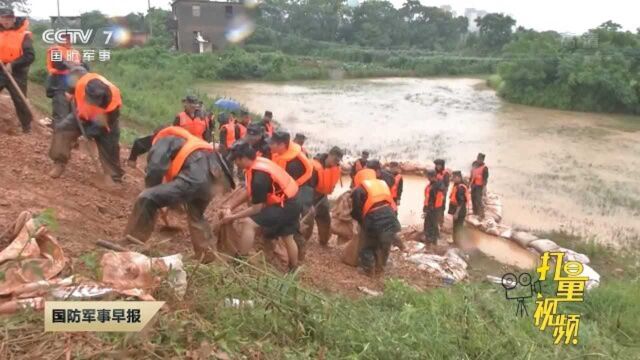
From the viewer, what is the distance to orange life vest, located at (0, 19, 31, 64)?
6.03 m

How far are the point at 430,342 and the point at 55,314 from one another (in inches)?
88.9

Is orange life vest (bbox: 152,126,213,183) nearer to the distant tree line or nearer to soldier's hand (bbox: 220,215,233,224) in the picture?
soldier's hand (bbox: 220,215,233,224)

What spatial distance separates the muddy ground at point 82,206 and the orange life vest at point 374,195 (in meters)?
0.74

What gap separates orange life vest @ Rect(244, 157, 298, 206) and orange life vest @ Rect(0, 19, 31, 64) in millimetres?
3122

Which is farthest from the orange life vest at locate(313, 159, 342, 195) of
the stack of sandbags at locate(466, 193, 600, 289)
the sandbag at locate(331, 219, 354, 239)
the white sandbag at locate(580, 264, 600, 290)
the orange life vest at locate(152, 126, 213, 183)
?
the stack of sandbags at locate(466, 193, 600, 289)

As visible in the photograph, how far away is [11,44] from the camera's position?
6.04 metres

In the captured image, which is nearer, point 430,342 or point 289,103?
point 430,342

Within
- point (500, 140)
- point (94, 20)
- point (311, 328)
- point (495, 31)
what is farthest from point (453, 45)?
point (311, 328)

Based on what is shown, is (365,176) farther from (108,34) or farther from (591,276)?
(108,34)

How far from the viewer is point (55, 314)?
2266 millimetres

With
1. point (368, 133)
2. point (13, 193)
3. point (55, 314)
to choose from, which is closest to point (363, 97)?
point (368, 133)

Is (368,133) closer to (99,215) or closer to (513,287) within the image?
(513,287)

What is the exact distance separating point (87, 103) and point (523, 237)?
22.8 feet

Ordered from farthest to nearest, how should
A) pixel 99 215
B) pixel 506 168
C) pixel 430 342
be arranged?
pixel 506 168 < pixel 99 215 < pixel 430 342
